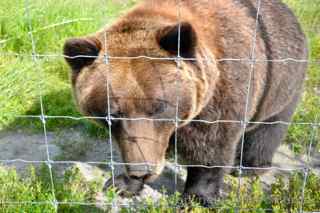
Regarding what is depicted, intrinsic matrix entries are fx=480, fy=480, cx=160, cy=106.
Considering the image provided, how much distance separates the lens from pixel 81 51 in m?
3.48

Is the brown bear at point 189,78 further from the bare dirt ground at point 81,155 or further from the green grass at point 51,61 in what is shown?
the green grass at point 51,61

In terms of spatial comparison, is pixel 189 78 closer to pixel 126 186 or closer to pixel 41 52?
pixel 126 186

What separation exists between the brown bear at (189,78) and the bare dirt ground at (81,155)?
283mm

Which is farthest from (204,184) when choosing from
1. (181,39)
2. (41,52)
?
(41,52)

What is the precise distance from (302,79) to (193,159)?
1474 millimetres

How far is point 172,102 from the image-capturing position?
3383 millimetres

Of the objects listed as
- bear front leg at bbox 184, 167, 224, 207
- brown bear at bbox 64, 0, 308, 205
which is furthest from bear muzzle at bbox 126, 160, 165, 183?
bear front leg at bbox 184, 167, 224, 207

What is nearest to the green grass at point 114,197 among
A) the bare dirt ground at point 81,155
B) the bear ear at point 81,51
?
the bare dirt ground at point 81,155

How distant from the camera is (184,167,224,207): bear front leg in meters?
4.10

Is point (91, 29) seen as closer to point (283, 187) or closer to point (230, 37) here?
point (230, 37)

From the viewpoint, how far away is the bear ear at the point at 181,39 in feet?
10.6

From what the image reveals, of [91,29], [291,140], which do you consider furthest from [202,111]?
[91,29]

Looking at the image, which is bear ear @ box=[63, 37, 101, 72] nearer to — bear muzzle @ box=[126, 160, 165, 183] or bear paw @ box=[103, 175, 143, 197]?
bear muzzle @ box=[126, 160, 165, 183]

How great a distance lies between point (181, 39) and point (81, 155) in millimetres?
2221
